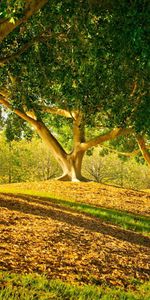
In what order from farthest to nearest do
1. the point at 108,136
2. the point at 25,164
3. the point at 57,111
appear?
A: the point at 25,164
the point at 108,136
the point at 57,111

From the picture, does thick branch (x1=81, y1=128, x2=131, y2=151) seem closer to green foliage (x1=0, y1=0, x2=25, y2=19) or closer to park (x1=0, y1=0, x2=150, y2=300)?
park (x1=0, y1=0, x2=150, y2=300)

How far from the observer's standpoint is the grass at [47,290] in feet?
21.0

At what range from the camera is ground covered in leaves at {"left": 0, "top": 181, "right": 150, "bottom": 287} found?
26.9 feet

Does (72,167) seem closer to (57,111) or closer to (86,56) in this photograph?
(57,111)

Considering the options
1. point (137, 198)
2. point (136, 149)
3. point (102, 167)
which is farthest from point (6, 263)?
point (102, 167)

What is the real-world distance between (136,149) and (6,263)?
2869 centimetres

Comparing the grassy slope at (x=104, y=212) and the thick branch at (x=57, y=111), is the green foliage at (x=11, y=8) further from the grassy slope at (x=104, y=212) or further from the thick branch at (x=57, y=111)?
the thick branch at (x=57, y=111)


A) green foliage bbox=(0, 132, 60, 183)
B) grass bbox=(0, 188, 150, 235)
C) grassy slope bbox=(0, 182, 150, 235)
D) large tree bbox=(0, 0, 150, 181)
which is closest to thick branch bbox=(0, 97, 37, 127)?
grassy slope bbox=(0, 182, 150, 235)

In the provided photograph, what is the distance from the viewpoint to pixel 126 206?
814 inches

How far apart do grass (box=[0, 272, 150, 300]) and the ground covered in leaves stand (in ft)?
1.45

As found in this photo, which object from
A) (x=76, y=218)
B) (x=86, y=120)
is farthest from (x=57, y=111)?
(x=76, y=218)

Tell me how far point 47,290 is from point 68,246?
3201mm

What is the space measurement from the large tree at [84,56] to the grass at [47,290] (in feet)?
18.6

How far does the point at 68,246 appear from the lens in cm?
998
